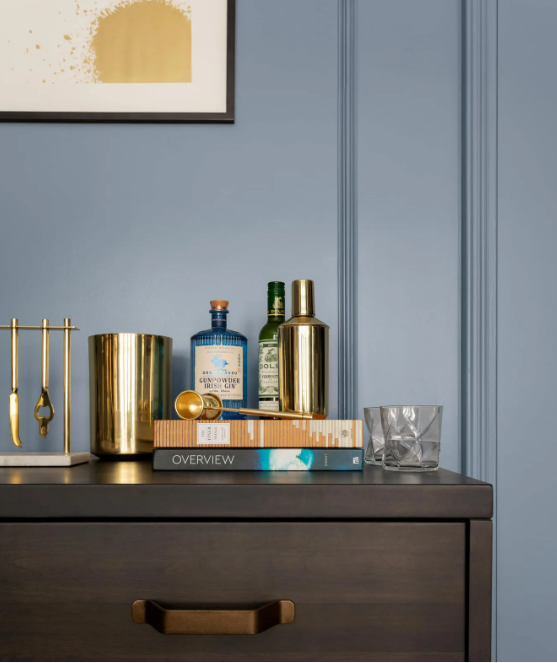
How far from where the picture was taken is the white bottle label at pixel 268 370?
93cm

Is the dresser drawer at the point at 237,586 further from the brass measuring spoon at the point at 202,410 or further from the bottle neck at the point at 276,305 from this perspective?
the bottle neck at the point at 276,305

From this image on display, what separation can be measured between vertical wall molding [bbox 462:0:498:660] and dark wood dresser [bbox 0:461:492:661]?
1.51ft

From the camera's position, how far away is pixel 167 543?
25.2 inches

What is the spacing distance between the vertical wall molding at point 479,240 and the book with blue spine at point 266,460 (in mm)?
423

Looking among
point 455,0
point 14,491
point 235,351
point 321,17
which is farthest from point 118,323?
point 455,0

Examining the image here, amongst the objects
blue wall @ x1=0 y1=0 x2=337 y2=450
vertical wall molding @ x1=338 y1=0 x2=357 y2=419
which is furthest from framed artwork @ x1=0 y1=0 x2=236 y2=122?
vertical wall molding @ x1=338 y1=0 x2=357 y2=419

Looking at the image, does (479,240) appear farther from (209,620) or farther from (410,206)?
(209,620)

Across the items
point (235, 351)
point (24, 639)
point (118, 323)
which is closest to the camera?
point (24, 639)

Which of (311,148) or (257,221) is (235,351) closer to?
(257,221)

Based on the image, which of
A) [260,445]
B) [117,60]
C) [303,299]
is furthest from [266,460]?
[117,60]

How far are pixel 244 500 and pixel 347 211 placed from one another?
2.17ft

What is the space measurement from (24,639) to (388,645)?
1.33 ft

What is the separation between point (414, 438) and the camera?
2.54ft

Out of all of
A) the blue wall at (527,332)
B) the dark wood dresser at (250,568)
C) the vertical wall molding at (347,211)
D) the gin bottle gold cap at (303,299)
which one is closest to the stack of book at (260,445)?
the dark wood dresser at (250,568)
